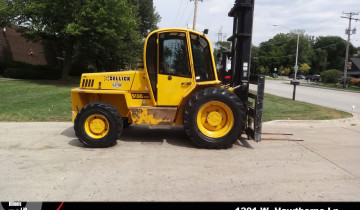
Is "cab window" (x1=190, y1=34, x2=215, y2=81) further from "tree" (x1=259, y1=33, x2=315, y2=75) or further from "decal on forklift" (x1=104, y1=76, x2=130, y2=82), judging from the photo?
"tree" (x1=259, y1=33, x2=315, y2=75)

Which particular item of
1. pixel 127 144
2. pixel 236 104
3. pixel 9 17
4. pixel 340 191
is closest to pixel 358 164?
pixel 340 191

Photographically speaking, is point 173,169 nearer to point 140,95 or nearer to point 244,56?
point 140,95

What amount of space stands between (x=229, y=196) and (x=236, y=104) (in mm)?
2441

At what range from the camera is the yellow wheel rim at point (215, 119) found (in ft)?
19.6

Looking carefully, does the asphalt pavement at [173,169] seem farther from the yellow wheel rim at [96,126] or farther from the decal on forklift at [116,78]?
the decal on forklift at [116,78]

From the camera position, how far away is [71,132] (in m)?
7.34

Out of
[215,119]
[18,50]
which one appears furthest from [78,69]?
[215,119]

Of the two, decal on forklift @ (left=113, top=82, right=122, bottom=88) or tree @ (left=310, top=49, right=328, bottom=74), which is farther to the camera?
tree @ (left=310, top=49, right=328, bottom=74)

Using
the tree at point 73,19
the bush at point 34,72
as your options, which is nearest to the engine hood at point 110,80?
the tree at point 73,19

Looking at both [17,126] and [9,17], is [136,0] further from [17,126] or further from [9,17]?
[17,126]

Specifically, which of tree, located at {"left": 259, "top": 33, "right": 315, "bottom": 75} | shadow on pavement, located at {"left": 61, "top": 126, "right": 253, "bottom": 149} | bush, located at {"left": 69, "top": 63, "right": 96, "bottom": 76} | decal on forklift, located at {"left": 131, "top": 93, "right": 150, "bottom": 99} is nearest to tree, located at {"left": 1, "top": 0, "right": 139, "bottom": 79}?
bush, located at {"left": 69, "top": 63, "right": 96, "bottom": 76}

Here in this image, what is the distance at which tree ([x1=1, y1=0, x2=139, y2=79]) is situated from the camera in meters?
21.2

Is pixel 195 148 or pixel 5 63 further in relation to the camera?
pixel 5 63

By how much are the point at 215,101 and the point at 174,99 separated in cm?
88
